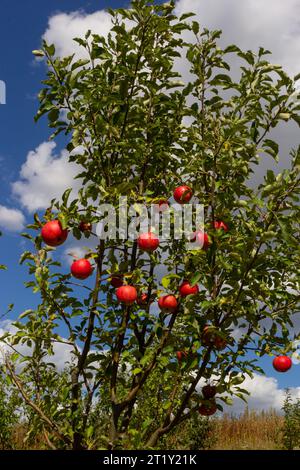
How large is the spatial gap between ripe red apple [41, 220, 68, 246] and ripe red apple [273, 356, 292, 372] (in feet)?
8.51

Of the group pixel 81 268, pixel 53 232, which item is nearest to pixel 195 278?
pixel 81 268

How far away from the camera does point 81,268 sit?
4305 mm

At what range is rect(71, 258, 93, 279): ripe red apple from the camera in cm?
431

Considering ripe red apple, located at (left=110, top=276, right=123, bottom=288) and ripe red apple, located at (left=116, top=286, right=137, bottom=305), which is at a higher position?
ripe red apple, located at (left=110, top=276, right=123, bottom=288)

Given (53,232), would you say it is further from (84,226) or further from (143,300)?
(143,300)

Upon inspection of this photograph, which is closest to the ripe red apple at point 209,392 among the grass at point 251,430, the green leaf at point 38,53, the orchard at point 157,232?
the orchard at point 157,232

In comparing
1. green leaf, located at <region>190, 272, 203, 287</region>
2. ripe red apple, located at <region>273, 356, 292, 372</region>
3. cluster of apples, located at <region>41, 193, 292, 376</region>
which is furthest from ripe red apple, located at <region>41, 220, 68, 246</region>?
ripe red apple, located at <region>273, 356, 292, 372</region>

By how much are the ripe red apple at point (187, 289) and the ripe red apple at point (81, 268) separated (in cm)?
81

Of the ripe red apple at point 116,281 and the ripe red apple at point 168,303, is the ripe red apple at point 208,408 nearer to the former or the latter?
the ripe red apple at point 168,303

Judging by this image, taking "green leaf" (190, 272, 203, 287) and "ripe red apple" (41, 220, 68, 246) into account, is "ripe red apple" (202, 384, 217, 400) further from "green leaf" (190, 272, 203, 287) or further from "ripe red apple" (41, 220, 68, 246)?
"ripe red apple" (41, 220, 68, 246)

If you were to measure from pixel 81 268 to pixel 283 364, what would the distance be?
2396 millimetres

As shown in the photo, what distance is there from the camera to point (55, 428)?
460 centimetres

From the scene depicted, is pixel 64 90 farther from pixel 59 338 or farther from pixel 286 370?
pixel 286 370

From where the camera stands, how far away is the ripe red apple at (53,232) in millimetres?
4250
